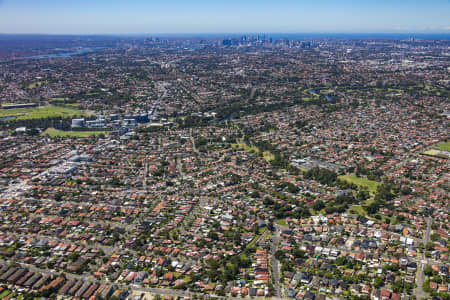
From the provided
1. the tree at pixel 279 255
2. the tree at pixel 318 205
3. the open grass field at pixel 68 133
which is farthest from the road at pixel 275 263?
the open grass field at pixel 68 133

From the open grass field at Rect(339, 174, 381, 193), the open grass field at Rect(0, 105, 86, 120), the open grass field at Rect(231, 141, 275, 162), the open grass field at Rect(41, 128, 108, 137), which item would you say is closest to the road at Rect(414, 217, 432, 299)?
the open grass field at Rect(339, 174, 381, 193)

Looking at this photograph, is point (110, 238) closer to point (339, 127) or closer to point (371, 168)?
point (371, 168)

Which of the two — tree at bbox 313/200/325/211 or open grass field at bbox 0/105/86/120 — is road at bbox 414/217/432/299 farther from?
open grass field at bbox 0/105/86/120

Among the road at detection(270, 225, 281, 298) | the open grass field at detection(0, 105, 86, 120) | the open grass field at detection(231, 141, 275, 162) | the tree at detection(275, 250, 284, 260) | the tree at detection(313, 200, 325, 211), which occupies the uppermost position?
the open grass field at detection(0, 105, 86, 120)

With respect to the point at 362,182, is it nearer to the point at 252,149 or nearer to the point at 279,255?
the point at 252,149

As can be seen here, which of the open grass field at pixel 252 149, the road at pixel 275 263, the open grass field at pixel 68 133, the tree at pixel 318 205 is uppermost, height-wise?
the open grass field at pixel 68 133

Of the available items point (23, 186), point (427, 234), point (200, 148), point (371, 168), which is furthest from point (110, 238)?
point (371, 168)

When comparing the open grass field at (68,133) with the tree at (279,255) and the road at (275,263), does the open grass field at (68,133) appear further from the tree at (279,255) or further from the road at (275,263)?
the tree at (279,255)
